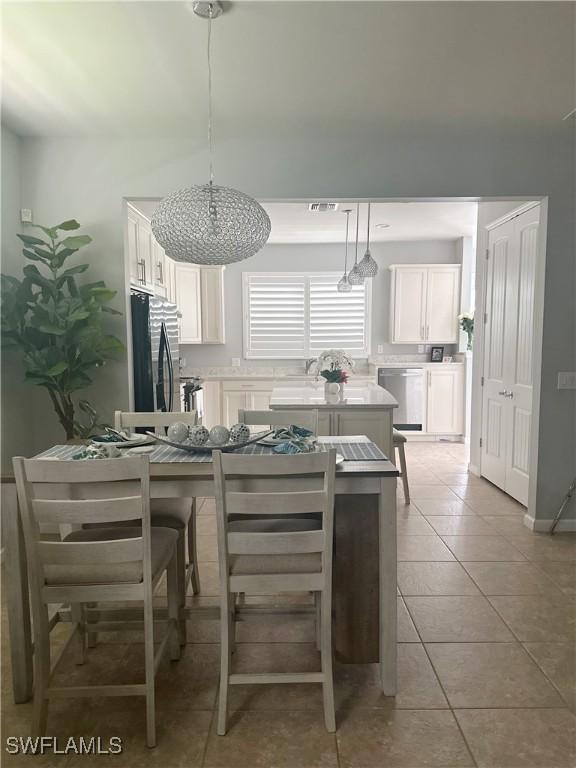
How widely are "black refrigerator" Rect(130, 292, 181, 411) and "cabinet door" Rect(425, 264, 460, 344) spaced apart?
3840mm

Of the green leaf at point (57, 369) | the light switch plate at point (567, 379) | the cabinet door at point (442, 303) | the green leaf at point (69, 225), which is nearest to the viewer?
the green leaf at point (57, 369)

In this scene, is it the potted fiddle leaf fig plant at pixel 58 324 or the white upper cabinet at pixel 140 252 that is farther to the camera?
the white upper cabinet at pixel 140 252

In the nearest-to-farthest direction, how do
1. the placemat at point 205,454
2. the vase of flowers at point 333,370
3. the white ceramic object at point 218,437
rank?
the placemat at point 205,454
the white ceramic object at point 218,437
the vase of flowers at point 333,370

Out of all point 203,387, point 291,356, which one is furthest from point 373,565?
point 291,356

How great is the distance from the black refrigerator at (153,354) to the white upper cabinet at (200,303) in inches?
87.4

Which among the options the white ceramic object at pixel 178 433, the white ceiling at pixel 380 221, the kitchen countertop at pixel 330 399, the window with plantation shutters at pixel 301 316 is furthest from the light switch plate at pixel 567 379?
the window with plantation shutters at pixel 301 316

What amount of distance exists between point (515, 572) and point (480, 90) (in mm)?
2742

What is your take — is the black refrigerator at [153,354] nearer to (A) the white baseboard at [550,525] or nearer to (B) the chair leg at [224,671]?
(B) the chair leg at [224,671]

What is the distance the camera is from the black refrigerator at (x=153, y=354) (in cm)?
363

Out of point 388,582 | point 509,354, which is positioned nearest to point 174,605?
point 388,582

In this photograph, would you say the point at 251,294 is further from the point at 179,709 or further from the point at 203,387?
the point at 179,709

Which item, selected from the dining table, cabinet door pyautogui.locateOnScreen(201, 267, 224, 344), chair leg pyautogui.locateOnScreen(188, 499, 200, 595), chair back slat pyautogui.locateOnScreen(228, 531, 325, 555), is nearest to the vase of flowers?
chair leg pyautogui.locateOnScreen(188, 499, 200, 595)

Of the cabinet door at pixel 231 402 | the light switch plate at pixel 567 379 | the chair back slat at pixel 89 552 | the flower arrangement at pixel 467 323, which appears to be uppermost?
the flower arrangement at pixel 467 323

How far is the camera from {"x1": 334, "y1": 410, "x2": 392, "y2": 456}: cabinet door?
3.93 meters
